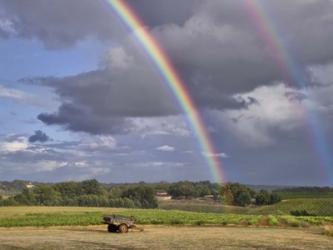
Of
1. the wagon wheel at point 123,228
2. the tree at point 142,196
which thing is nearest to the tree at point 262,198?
the tree at point 142,196

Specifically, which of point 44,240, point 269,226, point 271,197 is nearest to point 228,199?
point 271,197

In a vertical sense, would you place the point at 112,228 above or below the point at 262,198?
below

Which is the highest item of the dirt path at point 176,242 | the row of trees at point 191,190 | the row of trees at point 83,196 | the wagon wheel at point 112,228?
the row of trees at point 191,190

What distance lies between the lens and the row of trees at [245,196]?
14396 cm

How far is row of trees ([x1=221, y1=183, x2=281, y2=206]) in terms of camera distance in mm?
143962

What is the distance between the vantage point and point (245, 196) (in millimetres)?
147125

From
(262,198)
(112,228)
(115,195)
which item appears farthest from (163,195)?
(112,228)

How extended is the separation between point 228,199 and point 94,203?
122 ft

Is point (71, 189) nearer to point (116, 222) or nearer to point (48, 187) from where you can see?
point (48, 187)

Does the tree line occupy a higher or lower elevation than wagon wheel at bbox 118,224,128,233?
higher

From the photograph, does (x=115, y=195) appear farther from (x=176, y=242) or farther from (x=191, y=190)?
(x=176, y=242)

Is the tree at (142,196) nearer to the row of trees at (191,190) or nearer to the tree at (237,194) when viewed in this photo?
the tree at (237,194)

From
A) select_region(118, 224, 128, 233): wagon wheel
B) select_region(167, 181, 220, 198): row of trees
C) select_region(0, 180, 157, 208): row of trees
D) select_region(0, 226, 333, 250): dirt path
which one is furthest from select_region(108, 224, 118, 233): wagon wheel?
select_region(167, 181, 220, 198): row of trees

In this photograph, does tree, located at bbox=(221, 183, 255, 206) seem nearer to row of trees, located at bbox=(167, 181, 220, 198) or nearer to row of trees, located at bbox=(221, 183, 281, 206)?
row of trees, located at bbox=(221, 183, 281, 206)
